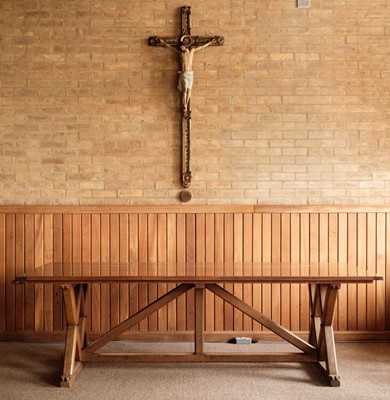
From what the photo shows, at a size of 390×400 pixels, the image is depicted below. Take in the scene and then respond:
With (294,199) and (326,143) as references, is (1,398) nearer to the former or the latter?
(294,199)

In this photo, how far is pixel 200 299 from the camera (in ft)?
14.3

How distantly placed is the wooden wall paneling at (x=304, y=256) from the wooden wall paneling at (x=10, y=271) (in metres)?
2.74

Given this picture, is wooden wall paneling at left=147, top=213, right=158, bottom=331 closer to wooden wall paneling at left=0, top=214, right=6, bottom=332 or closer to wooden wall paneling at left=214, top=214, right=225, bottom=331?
wooden wall paneling at left=214, top=214, right=225, bottom=331

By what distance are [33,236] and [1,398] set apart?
1.77m

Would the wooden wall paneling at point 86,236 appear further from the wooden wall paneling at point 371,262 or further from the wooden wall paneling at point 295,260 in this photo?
the wooden wall paneling at point 371,262

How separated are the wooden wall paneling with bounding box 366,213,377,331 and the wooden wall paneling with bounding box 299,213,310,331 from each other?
1.89 ft

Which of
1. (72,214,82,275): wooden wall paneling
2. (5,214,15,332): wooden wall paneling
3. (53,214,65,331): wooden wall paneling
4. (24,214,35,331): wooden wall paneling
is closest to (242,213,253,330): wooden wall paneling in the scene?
(72,214,82,275): wooden wall paneling

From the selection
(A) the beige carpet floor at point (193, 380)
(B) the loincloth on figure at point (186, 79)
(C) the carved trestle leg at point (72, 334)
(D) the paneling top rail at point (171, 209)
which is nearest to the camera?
(A) the beige carpet floor at point (193, 380)

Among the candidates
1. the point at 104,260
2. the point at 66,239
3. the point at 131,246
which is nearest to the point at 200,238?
the point at 131,246

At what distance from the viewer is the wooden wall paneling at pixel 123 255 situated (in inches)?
208

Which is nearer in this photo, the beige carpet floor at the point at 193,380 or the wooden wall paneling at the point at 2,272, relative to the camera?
the beige carpet floor at the point at 193,380

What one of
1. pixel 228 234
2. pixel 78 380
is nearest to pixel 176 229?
pixel 228 234

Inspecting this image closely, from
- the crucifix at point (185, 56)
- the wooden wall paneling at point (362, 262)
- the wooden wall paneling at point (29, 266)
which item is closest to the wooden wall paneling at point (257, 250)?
the crucifix at point (185, 56)

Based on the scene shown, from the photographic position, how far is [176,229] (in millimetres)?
5289
